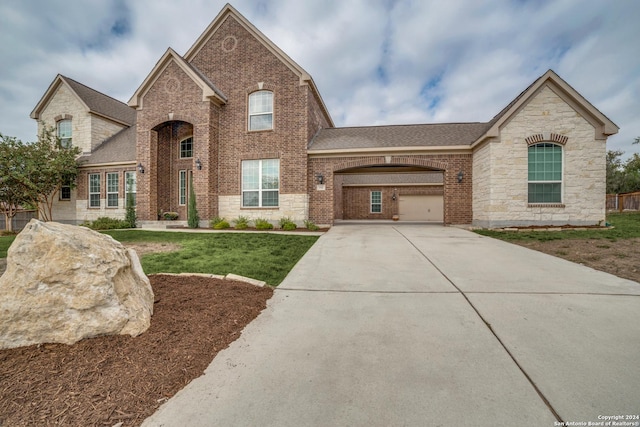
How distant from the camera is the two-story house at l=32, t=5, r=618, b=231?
1023 centimetres

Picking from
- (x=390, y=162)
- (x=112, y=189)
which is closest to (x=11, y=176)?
(x=112, y=189)

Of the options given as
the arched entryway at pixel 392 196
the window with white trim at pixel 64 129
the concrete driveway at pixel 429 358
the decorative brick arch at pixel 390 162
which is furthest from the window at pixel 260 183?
the window with white trim at pixel 64 129

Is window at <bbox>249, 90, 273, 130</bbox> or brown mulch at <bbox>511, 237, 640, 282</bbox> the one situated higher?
window at <bbox>249, 90, 273, 130</bbox>

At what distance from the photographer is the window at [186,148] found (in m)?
14.8

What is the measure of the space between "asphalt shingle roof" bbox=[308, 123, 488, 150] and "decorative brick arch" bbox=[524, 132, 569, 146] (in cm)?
220

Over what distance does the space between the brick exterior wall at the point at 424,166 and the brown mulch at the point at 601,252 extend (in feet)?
14.7

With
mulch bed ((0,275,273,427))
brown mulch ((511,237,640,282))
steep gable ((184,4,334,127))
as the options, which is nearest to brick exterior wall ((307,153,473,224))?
steep gable ((184,4,334,127))

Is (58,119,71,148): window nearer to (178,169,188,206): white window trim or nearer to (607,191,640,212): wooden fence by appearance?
(178,169,188,206): white window trim

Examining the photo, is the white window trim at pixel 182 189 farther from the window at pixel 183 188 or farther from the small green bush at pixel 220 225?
the small green bush at pixel 220 225

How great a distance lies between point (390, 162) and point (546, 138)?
5.74m

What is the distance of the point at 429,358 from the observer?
7.33ft

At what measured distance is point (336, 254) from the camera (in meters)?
6.36

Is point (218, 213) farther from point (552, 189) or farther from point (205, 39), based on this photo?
point (552, 189)

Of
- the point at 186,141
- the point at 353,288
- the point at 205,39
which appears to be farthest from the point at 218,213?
the point at 353,288
